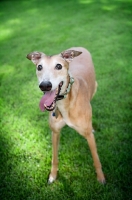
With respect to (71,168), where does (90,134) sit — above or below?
above

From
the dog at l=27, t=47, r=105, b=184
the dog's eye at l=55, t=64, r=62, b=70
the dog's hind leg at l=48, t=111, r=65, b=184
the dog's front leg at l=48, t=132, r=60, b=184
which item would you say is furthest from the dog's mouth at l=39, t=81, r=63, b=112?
the dog's front leg at l=48, t=132, r=60, b=184

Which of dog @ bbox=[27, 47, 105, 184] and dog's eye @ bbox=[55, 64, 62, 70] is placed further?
dog's eye @ bbox=[55, 64, 62, 70]

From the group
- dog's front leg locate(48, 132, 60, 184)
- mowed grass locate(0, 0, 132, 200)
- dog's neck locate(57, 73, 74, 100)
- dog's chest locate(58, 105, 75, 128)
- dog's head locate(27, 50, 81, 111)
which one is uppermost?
dog's head locate(27, 50, 81, 111)

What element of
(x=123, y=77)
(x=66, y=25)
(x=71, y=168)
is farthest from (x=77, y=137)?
(x=66, y=25)

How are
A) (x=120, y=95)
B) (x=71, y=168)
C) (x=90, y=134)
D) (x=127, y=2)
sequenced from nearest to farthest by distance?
1. (x=90, y=134)
2. (x=71, y=168)
3. (x=120, y=95)
4. (x=127, y=2)

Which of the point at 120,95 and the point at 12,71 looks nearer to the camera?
the point at 120,95

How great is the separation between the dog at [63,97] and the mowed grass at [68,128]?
0.24 metres

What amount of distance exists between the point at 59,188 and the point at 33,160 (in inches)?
26.2

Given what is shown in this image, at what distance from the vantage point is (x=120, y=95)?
4.81 m

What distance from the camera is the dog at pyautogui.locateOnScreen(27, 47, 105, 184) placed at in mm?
2598

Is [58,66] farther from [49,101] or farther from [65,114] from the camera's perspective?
[65,114]

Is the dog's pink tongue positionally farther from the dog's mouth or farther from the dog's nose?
the dog's nose

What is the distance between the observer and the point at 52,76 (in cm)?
259

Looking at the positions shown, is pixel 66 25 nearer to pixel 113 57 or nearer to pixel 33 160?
pixel 113 57
